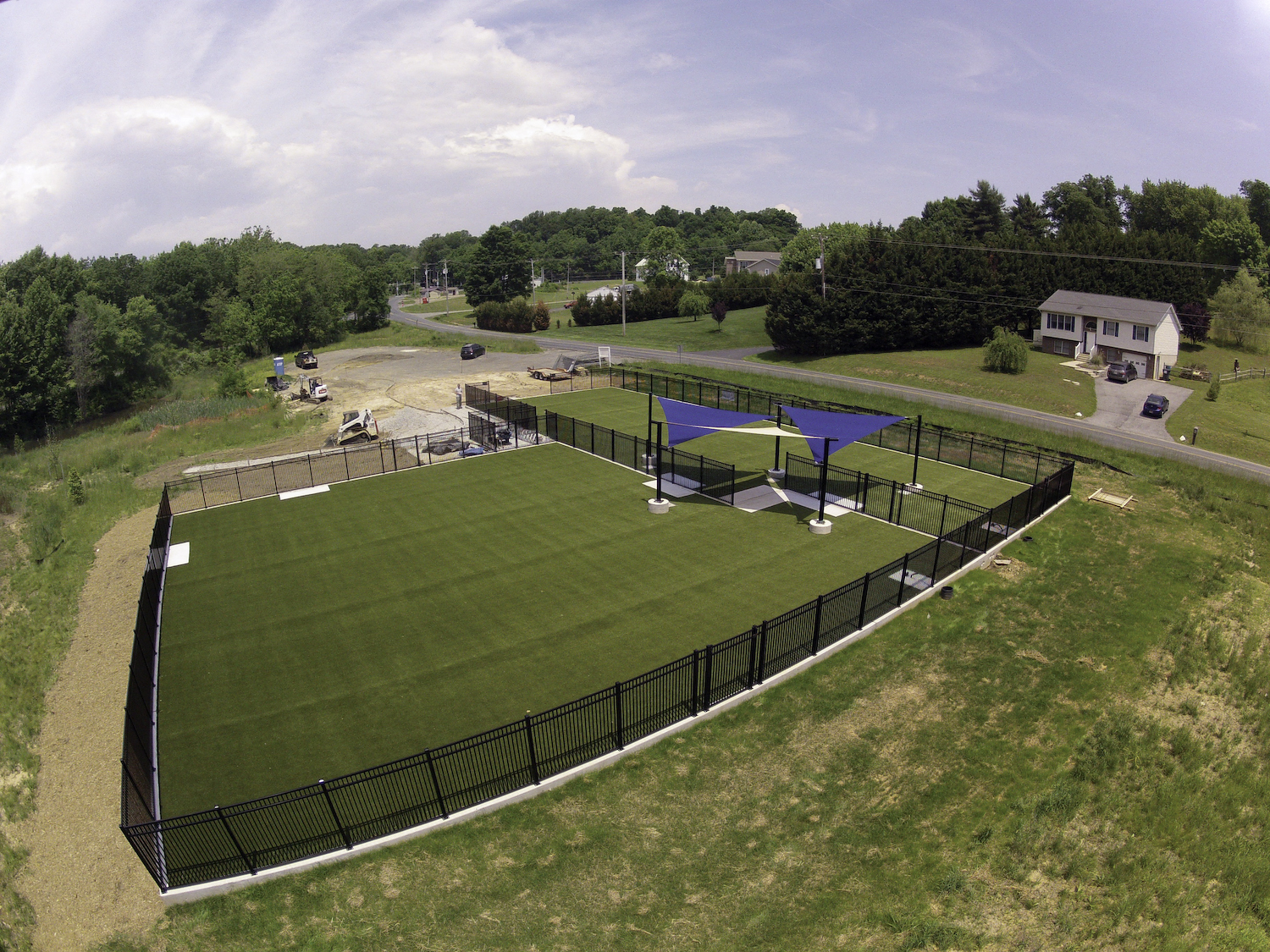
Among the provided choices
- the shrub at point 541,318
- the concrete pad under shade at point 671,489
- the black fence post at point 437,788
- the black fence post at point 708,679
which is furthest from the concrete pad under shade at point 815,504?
the shrub at point 541,318

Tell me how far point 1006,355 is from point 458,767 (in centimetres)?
5625

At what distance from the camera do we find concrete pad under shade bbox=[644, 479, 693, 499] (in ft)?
88.6

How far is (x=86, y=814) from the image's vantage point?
Answer: 42.0 ft

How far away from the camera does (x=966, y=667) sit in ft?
55.3

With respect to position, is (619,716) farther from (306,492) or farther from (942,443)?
(942,443)

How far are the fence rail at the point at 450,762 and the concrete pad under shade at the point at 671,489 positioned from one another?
367 inches

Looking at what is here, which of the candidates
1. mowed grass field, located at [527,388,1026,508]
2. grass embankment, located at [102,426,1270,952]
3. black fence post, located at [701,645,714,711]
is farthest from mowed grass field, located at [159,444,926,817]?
mowed grass field, located at [527,388,1026,508]

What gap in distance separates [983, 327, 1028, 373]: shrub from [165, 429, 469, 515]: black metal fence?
1710 inches

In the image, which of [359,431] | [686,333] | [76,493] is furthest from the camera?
[686,333]

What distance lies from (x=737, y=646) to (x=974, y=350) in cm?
5884

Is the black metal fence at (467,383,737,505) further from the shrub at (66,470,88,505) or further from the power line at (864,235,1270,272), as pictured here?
the power line at (864,235,1270,272)

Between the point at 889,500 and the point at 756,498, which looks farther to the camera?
the point at 756,498

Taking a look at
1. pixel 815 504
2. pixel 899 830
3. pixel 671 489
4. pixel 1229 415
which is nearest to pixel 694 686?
pixel 899 830

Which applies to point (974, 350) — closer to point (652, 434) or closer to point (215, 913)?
point (652, 434)
